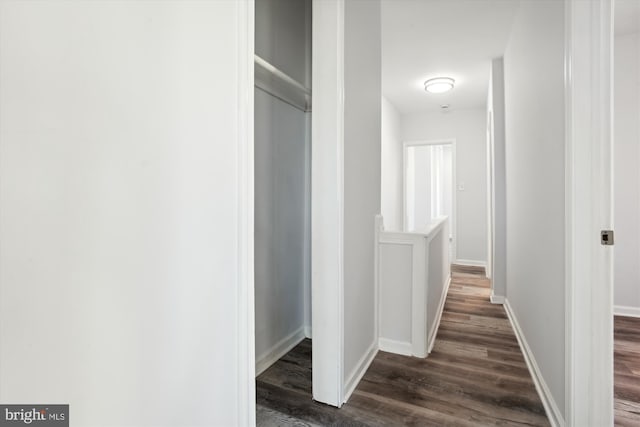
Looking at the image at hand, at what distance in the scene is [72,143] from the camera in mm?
559

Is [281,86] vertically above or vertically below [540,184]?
above

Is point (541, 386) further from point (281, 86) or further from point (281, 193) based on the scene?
point (281, 86)

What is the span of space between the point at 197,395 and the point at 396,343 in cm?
187

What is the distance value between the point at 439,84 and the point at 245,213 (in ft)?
13.5

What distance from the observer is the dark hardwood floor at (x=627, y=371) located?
1.66 m

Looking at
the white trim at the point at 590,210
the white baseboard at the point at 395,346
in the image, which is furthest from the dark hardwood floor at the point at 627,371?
the white baseboard at the point at 395,346

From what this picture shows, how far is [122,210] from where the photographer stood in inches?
25.1

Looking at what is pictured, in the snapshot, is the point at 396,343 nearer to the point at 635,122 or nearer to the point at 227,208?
the point at 227,208

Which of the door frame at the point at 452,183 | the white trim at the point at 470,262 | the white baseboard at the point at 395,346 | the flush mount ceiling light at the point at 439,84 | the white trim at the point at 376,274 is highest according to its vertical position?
the flush mount ceiling light at the point at 439,84

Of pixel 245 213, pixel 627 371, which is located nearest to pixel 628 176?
pixel 627 371

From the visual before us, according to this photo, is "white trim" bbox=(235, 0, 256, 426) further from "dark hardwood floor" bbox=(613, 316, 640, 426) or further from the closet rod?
"dark hardwood floor" bbox=(613, 316, 640, 426)

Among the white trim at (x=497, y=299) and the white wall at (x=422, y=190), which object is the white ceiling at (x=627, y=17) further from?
the white wall at (x=422, y=190)

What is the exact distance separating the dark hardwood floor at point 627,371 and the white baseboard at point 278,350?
1897 millimetres

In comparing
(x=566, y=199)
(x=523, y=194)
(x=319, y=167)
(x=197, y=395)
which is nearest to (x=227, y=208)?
(x=197, y=395)
